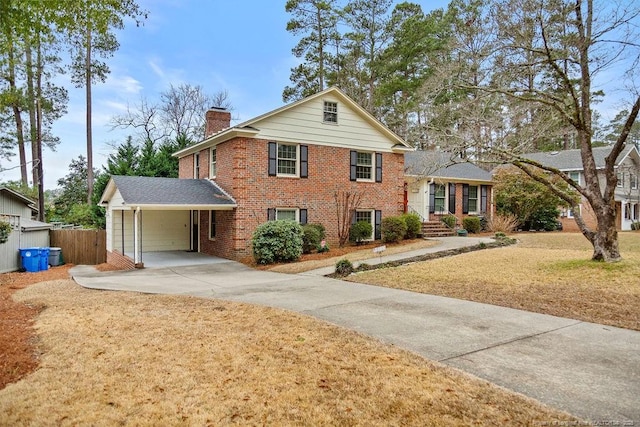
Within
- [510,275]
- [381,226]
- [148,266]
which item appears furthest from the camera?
[381,226]

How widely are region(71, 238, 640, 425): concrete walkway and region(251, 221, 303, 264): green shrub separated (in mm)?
3568

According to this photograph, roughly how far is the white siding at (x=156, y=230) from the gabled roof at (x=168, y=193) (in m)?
1.35

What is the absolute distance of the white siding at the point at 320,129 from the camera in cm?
1625

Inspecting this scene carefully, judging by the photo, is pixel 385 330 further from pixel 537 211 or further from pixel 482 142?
pixel 537 211

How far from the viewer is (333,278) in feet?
37.5

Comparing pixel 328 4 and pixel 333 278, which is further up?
pixel 328 4

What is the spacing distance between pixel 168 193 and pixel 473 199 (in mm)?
17077

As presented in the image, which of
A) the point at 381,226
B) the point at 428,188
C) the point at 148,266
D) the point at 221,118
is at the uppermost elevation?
the point at 221,118

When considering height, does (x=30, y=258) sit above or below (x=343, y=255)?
below

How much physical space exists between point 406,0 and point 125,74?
64.7ft

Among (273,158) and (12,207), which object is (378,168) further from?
(12,207)

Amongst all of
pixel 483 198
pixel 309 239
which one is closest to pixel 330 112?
pixel 309 239

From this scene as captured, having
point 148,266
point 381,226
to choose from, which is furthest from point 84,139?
point 381,226

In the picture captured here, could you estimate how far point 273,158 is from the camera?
16.2 m
